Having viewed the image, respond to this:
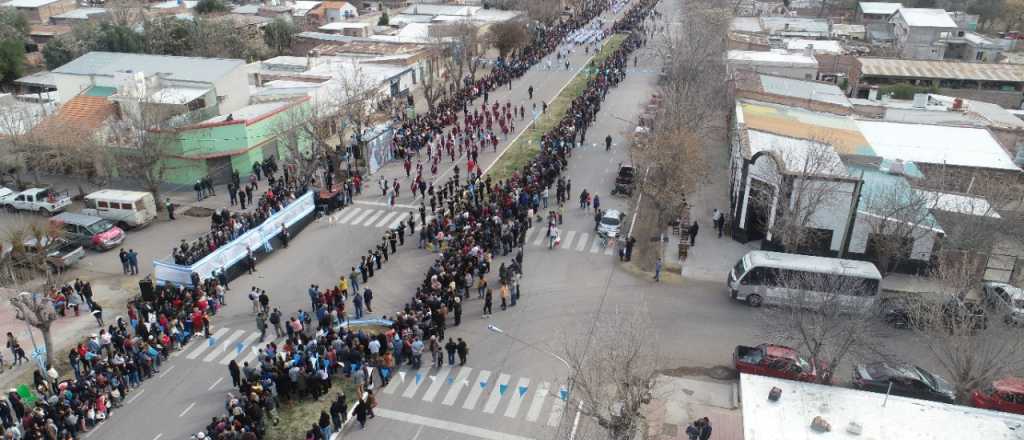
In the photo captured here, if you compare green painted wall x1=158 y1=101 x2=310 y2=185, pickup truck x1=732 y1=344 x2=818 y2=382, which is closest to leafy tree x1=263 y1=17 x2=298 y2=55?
green painted wall x1=158 y1=101 x2=310 y2=185

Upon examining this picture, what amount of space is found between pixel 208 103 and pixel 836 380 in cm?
3694

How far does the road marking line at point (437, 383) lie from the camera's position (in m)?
20.8

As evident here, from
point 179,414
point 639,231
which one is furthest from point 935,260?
point 179,414

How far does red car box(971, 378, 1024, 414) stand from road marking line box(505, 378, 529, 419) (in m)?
12.3

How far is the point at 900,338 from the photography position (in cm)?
2377

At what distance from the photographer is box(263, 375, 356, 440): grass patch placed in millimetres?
19391

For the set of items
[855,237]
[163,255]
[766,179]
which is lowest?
[163,255]

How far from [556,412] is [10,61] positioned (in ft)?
207

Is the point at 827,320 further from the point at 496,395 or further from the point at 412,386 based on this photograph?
the point at 412,386

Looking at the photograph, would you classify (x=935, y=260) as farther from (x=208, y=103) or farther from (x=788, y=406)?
(x=208, y=103)

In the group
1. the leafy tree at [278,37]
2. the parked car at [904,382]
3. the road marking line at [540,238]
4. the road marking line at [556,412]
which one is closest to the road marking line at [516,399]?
the road marking line at [556,412]

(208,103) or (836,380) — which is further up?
(208,103)

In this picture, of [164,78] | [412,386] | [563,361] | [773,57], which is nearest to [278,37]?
[164,78]

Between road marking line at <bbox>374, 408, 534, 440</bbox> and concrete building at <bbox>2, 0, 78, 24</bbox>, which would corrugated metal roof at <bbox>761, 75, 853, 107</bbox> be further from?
concrete building at <bbox>2, 0, 78, 24</bbox>
